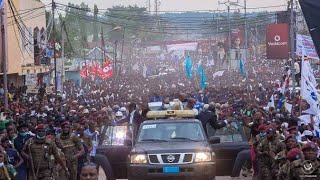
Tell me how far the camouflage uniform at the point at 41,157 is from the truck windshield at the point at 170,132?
1762mm

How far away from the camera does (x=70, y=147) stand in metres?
14.1

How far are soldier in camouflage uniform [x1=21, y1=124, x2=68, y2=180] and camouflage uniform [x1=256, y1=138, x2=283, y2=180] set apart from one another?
3.76 m

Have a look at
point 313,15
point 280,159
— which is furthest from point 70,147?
point 313,15

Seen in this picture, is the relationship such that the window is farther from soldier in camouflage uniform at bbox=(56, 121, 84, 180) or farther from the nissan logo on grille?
the nissan logo on grille

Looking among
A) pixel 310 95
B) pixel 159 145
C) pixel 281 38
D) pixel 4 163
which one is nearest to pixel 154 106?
pixel 310 95

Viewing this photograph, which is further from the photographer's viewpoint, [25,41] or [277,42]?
[277,42]

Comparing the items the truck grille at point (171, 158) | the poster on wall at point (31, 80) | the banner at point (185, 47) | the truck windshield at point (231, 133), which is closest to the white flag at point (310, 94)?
the truck windshield at point (231, 133)

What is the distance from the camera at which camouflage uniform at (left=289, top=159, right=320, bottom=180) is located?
30.7ft

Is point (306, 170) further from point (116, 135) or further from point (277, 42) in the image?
point (277, 42)

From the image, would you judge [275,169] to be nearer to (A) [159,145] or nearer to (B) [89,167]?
(A) [159,145]

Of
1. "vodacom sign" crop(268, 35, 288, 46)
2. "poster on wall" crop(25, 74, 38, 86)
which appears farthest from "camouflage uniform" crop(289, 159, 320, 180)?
"vodacom sign" crop(268, 35, 288, 46)

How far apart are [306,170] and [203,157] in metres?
3.67

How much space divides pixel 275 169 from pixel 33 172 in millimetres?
4137

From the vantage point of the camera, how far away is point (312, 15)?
6.86 m
